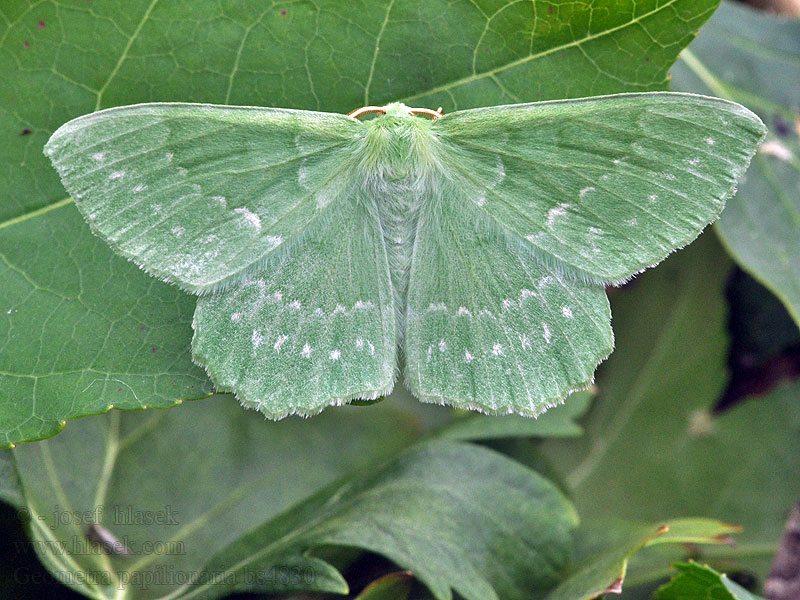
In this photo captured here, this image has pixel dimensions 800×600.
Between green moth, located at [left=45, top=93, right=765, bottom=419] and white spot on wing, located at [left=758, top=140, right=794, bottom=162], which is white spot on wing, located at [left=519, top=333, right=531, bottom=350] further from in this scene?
white spot on wing, located at [left=758, top=140, right=794, bottom=162]

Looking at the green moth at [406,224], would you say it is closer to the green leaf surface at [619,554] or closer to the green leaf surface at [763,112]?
the green leaf surface at [619,554]

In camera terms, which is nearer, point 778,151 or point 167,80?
point 167,80

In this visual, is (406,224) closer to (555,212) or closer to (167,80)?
(555,212)

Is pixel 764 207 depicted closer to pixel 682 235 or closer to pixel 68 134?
pixel 682 235

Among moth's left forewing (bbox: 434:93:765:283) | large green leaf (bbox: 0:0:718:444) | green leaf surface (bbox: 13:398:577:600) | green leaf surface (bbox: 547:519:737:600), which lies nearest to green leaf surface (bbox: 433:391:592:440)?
green leaf surface (bbox: 13:398:577:600)

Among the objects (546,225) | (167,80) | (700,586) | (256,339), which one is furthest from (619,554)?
(167,80)

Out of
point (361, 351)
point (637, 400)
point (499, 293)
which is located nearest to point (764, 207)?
point (637, 400)
